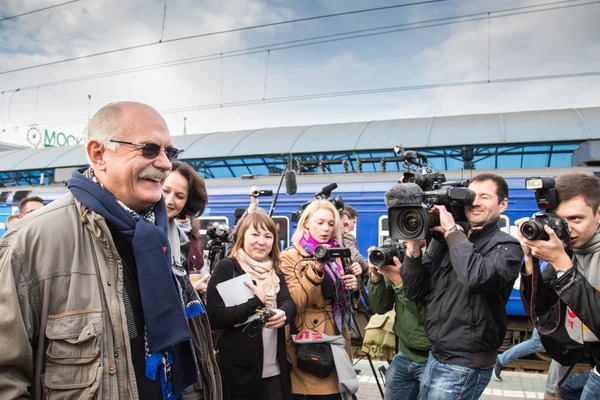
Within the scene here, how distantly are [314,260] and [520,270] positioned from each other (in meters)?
1.39

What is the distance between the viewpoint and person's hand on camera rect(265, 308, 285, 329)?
2.98m

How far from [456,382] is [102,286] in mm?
2161

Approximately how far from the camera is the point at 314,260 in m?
3.38

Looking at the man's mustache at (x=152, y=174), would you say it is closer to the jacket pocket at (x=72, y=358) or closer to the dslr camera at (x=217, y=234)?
the jacket pocket at (x=72, y=358)

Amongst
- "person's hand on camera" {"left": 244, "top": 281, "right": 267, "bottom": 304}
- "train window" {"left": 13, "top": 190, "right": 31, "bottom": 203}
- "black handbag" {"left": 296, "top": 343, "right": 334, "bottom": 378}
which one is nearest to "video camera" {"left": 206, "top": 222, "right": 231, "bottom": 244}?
"person's hand on camera" {"left": 244, "top": 281, "right": 267, "bottom": 304}

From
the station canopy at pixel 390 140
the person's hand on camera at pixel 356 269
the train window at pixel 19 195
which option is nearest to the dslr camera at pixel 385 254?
the person's hand on camera at pixel 356 269

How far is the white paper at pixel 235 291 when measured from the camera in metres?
3.13

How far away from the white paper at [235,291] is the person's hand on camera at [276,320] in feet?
0.80

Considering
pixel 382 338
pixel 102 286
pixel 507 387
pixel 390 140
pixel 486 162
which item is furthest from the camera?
pixel 390 140

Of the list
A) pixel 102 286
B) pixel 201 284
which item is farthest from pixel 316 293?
pixel 102 286

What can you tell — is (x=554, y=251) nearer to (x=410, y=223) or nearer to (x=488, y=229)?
→ (x=488, y=229)

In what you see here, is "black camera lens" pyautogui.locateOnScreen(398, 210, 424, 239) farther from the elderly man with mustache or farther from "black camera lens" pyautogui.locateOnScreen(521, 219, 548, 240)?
the elderly man with mustache

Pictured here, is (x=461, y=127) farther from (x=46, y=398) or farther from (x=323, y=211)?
(x=46, y=398)

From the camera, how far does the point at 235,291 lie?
10.3 ft
